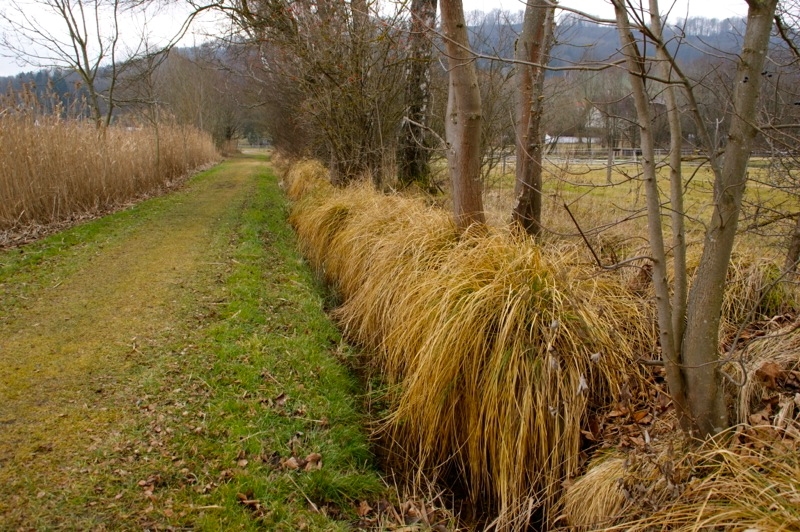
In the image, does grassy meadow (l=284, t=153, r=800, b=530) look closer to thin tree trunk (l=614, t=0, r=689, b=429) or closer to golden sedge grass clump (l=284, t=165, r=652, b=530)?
golden sedge grass clump (l=284, t=165, r=652, b=530)

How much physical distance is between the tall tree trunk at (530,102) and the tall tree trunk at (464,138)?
37 cm

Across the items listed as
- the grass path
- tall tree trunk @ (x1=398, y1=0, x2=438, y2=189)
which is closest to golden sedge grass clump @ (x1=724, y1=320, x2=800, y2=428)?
the grass path

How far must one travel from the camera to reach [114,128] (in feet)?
39.6

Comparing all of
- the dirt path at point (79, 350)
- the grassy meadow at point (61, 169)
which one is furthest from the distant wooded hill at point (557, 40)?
the dirt path at point (79, 350)

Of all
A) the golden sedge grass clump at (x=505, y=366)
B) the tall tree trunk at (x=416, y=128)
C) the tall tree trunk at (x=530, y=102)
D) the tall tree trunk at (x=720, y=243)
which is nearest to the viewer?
the tall tree trunk at (x=720, y=243)

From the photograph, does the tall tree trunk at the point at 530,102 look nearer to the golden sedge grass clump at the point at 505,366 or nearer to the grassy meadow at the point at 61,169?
the golden sedge grass clump at the point at 505,366

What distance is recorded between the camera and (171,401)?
303 cm

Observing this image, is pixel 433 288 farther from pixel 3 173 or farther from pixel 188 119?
pixel 188 119

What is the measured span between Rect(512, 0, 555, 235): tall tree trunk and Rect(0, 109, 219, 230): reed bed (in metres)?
6.91

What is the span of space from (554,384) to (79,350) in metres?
3.22

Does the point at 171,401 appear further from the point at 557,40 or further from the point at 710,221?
the point at 557,40

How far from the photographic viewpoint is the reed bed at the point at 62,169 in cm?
705

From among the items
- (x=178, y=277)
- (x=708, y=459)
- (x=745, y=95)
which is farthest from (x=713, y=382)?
(x=178, y=277)

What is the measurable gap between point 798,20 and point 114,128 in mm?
13014
